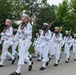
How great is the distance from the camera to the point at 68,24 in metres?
47.6

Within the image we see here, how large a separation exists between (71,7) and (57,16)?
3782mm

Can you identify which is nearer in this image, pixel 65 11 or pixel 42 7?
pixel 42 7

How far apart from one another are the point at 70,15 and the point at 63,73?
3886 centimetres

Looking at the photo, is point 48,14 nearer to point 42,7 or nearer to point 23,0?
point 42,7

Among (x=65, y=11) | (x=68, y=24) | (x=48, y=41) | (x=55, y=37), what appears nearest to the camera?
(x=48, y=41)

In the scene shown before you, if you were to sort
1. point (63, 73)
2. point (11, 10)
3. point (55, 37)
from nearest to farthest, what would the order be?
point (63, 73) < point (55, 37) < point (11, 10)

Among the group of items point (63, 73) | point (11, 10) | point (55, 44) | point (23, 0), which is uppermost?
point (23, 0)

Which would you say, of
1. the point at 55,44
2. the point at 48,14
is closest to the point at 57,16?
the point at 48,14

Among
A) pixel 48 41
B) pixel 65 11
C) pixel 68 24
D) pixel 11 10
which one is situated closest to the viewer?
pixel 48 41

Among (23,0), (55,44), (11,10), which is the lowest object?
(55,44)

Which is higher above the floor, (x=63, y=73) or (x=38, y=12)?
(x=38, y=12)

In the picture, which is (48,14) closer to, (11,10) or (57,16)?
(57,16)

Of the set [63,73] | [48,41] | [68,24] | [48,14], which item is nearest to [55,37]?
[48,41]

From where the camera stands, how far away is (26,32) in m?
10.1
